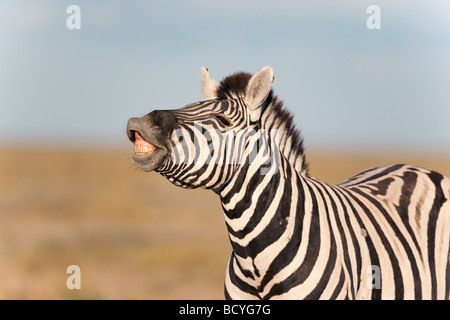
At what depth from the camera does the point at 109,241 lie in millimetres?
22172

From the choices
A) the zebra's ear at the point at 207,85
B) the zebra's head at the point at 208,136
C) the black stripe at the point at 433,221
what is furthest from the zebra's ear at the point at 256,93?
the black stripe at the point at 433,221

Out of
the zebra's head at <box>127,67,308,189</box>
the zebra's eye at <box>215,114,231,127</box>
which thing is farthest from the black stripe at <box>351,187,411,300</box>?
the zebra's eye at <box>215,114,231,127</box>

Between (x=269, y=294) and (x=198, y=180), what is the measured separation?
1.06m

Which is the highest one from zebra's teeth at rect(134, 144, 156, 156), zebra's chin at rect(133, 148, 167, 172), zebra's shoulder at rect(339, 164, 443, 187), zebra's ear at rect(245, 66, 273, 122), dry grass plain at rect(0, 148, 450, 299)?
zebra's ear at rect(245, 66, 273, 122)

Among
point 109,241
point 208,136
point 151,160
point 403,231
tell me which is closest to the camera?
point 151,160

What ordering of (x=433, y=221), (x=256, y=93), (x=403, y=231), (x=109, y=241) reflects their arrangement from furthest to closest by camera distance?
1. (x=109, y=241)
2. (x=433, y=221)
3. (x=403, y=231)
4. (x=256, y=93)

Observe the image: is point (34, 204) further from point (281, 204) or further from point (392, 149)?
point (392, 149)

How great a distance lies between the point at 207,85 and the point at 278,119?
69 cm

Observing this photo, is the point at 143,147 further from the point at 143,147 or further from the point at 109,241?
the point at 109,241

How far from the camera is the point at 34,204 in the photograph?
95.4ft

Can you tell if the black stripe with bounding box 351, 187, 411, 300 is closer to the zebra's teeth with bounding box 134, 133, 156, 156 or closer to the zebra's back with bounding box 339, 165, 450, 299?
the zebra's back with bounding box 339, 165, 450, 299

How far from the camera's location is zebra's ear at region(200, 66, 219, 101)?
5812 mm

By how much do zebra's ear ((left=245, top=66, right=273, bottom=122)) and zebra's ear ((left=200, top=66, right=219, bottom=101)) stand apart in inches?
17.2

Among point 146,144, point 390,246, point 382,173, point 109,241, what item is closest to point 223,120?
point 146,144
